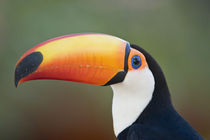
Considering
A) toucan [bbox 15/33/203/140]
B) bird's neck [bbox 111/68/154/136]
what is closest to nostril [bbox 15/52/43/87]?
toucan [bbox 15/33/203/140]

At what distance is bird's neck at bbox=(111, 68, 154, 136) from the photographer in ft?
6.00

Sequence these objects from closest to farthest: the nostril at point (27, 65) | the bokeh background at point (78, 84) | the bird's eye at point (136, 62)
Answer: the nostril at point (27, 65)
the bird's eye at point (136, 62)
the bokeh background at point (78, 84)

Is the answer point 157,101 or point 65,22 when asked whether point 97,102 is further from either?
point 157,101

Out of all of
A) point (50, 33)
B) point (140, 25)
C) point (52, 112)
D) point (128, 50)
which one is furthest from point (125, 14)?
point (128, 50)

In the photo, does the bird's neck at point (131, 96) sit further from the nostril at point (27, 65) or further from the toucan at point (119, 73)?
the nostril at point (27, 65)

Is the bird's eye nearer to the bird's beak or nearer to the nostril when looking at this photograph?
the bird's beak

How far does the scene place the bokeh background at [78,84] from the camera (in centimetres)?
468

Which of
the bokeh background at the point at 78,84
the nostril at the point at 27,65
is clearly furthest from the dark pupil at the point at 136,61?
the bokeh background at the point at 78,84

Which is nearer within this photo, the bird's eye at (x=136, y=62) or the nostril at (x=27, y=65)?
the nostril at (x=27, y=65)

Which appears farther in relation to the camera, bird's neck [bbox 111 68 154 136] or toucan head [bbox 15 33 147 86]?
bird's neck [bbox 111 68 154 136]

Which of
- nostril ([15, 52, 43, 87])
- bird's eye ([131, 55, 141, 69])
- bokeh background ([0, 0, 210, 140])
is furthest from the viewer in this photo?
bokeh background ([0, 0, 210, 140])

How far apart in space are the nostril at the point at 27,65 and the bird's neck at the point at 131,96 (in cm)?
49

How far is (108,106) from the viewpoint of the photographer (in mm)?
4680

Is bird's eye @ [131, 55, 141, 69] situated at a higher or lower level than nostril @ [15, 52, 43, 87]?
lower
